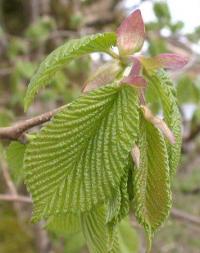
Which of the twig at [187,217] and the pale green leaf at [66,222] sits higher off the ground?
the pale green leaf at [66,222]

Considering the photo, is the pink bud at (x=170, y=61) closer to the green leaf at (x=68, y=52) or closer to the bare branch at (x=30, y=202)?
the green leaf at (x=68, y=52)

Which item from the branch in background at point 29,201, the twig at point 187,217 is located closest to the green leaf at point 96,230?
the branch in background at point 29,201

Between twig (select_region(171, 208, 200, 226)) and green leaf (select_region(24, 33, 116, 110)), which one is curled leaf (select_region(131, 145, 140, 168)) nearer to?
green leaf (select_region(24, 33, 116, 110))

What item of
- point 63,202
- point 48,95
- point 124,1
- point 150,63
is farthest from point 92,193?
point 124,1

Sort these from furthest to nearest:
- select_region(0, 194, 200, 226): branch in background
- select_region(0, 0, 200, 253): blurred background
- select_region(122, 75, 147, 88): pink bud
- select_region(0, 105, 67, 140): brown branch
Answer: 1. select_region(0, 0, 200, 253): blurred background
2. select_region(0, 194, 200, 226): branch in background
3. select_region(0, 105, 67, 140): brown branch
4. select_region(122, 75, 147, 88): pink bud

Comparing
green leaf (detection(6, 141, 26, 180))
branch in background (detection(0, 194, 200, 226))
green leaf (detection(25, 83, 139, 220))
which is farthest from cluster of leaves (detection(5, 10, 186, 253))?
branch in background (detection(0, 194, 200, 226))

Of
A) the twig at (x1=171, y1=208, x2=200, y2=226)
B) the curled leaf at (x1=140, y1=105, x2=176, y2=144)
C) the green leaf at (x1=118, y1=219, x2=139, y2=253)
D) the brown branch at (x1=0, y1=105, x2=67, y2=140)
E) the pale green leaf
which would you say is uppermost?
the curled leaf at (x1=140, y1=105, x2=176, y2=144)

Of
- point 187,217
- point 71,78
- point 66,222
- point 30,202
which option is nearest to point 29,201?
point 30,202
